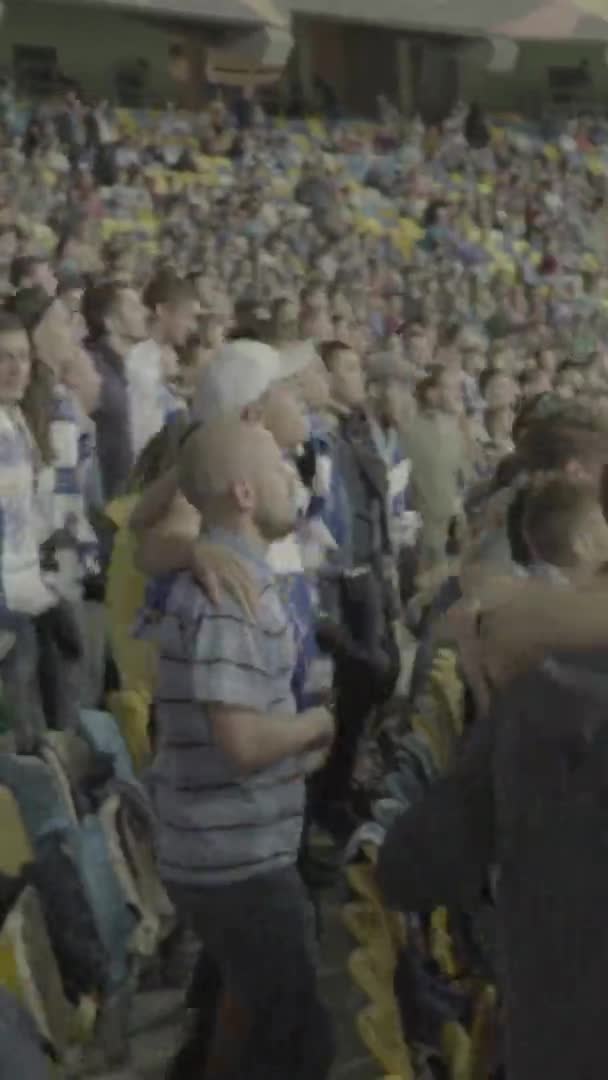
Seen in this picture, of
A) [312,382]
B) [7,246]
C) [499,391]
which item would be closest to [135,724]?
[312,382]

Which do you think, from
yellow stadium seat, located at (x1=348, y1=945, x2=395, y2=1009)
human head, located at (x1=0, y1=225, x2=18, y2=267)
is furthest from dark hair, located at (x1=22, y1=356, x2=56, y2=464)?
human head, located at (x1=0, y1=225, x2=18, y2=267)

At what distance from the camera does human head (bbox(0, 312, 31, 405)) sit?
4133 millimetres

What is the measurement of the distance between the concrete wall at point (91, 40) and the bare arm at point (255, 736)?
19518 millimetres

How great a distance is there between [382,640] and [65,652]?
92 centimetres

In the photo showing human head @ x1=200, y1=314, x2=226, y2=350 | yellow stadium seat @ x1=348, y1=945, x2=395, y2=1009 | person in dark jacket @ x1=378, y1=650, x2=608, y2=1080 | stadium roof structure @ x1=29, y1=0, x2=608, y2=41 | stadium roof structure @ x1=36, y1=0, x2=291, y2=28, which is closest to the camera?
person in dark jacket @ x1=378, y1=650, x2=608, y2=1080

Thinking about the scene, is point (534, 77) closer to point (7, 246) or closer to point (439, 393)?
point (7, 246)

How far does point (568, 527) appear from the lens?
2.42 m

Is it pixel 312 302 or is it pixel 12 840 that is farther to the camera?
pixel 312 302

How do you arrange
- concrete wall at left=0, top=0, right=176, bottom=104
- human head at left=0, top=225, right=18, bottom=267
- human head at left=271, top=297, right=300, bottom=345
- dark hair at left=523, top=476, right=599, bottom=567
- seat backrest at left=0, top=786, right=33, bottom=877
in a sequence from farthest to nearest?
concrete wall at left=0, top=0, right=176, bottom=104 → human head at left=0, top=225, right=18, bottom=267 → human head at left=271, top=297, right=300, bottom=345 → seat backrest at left=0, top=786, right=33, bottom=877 → dark hair at left=523, top=476, right=599, bottom=567

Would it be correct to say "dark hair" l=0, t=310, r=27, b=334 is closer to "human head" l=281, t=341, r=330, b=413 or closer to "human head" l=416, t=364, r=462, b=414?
"human head" l=281, t=341, r=330, b=413

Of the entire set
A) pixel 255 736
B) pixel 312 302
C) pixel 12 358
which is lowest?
pixel 312 302

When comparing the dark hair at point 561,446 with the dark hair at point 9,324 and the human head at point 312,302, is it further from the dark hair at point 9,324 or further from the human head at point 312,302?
the human head at point 312,302

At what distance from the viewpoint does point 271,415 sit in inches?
120

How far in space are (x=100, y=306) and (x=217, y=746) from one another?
3429 mm
